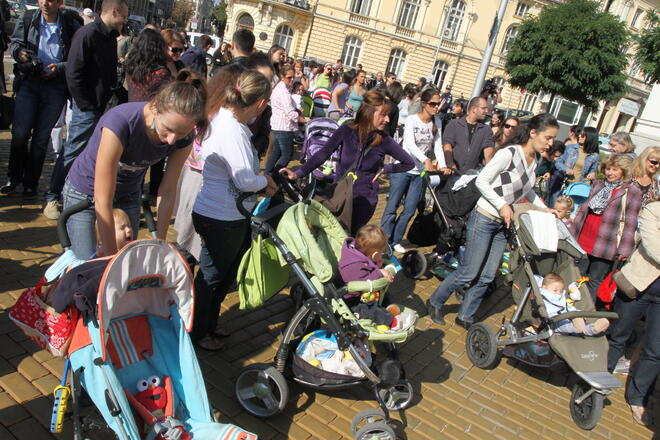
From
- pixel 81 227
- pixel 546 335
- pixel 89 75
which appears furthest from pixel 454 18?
pixel 81 227

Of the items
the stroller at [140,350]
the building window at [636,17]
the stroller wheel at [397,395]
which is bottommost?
the stroller wheel at [397,395]

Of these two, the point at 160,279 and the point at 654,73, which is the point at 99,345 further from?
the point at 654,73

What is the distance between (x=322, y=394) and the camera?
3605 mm

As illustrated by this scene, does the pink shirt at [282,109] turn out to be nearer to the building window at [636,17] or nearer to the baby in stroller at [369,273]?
the baby in stroller at [369,273]

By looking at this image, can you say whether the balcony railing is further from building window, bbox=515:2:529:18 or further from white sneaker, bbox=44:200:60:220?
white sneaker, bbox=44:200:60:220

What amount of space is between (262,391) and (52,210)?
135 inches

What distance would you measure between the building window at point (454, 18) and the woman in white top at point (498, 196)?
47.9 metres

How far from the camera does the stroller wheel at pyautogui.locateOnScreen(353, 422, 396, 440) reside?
3.01 metres

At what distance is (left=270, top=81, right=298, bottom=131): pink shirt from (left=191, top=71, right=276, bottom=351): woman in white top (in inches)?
157

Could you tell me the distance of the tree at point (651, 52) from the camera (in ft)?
49.9

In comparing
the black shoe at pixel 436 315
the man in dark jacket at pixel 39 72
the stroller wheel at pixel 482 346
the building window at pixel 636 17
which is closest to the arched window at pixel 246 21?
the building window at pixel 636 17

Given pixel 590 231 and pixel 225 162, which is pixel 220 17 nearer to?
pixel 590 231

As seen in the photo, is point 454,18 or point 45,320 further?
point 454,18

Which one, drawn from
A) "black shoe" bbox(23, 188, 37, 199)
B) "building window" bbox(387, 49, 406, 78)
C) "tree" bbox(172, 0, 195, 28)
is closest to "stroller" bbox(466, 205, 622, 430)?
"black shoe" bbox(23, 188, 37, 199)
